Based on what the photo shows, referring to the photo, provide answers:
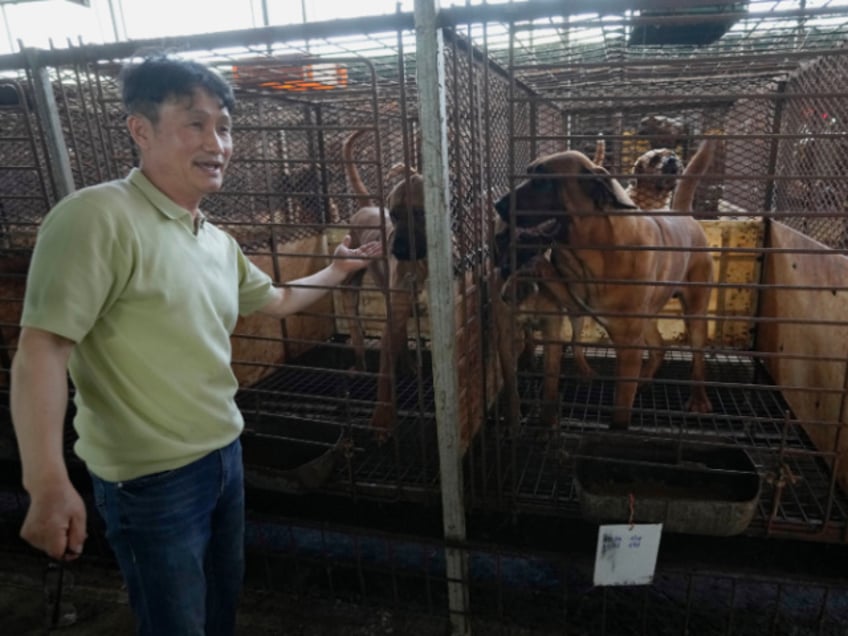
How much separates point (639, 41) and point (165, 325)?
9.14ft

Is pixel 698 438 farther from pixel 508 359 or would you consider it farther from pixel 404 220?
pixel 404 220

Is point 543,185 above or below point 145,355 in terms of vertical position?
above

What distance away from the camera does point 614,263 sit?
111 inches

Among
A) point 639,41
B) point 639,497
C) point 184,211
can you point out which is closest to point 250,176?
point 639,41

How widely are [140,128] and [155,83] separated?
0.13 m

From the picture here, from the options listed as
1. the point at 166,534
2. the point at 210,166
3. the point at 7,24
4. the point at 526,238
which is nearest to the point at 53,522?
the point at 166,534

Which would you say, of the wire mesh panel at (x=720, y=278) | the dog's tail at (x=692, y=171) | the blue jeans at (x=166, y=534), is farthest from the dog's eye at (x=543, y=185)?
the blue jeans at (x=166, y=534)

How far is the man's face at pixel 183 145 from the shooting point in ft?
4.89

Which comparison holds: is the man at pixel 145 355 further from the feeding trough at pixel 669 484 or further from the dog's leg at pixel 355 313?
the dog's leg at pixel 355 313

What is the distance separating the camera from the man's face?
149 cm

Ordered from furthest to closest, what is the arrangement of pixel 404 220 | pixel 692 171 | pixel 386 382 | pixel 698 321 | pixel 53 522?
1. pixel 698 321
2. pixel 692 171
3. pixel 386 382
4. pixel 404 220
5. pixel 53 522

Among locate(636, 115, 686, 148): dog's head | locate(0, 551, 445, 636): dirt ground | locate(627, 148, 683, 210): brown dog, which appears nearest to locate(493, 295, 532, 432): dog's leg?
locate(0, 551, 445, 636): dirt ground

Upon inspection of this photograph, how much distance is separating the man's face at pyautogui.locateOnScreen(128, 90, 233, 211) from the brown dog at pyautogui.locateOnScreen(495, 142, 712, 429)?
4.00ft

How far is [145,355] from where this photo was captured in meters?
1.46
